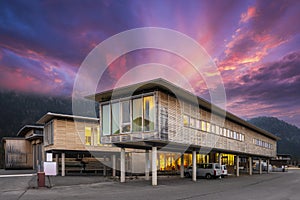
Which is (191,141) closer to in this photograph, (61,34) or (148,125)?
(148,125)

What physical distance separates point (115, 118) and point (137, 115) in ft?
7.58

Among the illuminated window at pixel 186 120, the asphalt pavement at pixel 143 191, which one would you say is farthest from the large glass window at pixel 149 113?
the asphalt pavement at pixel 143 191

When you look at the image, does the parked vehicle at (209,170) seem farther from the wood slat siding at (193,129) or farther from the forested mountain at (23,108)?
the forested mountain at (23,108)

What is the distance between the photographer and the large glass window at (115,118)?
23.9 meters

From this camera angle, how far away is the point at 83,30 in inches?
1234

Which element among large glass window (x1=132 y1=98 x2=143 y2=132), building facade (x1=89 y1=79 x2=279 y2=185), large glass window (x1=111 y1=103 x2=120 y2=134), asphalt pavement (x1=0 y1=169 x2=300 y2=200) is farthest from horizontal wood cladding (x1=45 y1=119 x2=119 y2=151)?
large glass window (x1=132 y1=98 x2=143 y2=132)

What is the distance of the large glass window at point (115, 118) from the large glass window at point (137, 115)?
156cm

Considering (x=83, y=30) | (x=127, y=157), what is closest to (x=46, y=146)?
(x=127, y=157)

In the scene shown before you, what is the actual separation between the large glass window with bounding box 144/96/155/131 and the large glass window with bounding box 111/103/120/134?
2667mm

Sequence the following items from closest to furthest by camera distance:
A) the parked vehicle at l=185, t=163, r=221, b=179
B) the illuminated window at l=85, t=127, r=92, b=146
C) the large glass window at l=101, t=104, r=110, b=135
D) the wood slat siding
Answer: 1. the wood slat siding
2. the large glass window at l=101, t=104, r=110, b=135
3. the parked vehicle at l=185, t=163, r=221, b=179
4. the illuminated window at l=85, t=127, r=92, b=146

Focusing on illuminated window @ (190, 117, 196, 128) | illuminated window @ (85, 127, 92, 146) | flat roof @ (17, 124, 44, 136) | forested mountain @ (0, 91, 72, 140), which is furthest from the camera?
forested mountain @ (0, 91, 72, 140)

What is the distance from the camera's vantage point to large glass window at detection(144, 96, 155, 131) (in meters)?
22.0

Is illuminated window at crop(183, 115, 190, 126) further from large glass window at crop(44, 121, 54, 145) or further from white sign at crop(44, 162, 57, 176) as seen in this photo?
large glass window at crop(44, 121, 54, 145)

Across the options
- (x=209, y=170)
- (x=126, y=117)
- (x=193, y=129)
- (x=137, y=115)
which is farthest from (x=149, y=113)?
(x=209, y=170)
